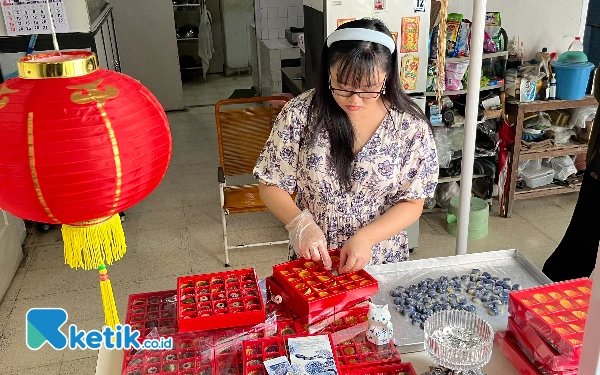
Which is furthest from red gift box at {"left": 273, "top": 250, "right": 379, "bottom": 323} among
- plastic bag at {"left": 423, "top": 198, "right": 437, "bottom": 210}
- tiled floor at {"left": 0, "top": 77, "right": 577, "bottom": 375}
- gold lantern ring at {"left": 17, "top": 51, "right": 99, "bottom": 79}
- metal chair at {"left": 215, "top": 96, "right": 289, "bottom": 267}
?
plastic bag at {"left": 423, "top": 198, "right": 437, "bottom": 210}

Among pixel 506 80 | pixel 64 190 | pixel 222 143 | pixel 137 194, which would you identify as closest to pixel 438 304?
pixel 137 194

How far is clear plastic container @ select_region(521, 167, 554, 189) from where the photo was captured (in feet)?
12.7

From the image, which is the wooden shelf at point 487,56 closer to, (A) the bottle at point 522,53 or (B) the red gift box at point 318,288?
(A) the bottle at point 522,53

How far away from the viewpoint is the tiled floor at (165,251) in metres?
2.81

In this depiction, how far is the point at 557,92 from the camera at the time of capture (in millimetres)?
3650

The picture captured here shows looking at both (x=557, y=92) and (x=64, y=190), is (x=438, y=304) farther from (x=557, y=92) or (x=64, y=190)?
(x=557, y=92)

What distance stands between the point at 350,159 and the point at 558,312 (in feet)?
2.35

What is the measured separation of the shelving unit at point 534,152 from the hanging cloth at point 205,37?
16.4 feet

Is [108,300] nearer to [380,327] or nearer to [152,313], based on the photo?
[152,313]

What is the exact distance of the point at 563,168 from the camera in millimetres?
3910

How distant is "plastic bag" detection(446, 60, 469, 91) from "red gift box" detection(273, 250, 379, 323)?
2.27 metres

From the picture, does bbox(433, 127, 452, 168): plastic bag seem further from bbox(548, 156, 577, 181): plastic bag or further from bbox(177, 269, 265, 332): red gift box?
bbox(177, 269, 265, 332): red gift box

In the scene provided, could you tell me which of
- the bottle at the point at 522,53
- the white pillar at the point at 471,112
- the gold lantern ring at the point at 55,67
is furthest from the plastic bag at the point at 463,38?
the gold lantern ring at the point at 55,67

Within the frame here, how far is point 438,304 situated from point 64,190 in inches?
41.1
